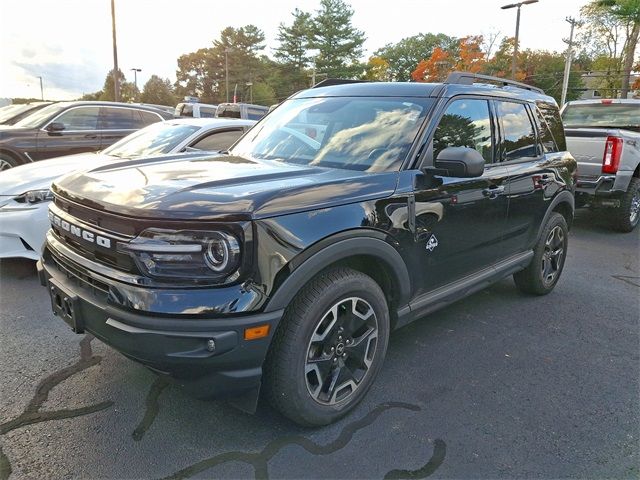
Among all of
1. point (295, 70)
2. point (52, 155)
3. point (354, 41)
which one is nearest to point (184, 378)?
point (52, 155)

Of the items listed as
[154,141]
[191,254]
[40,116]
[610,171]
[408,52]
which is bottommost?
[191,254]

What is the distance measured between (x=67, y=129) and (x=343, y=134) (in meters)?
7.04

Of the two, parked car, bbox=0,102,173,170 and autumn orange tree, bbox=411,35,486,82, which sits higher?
autumn orange tree, bbox=411,35,486,82

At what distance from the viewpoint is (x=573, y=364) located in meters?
3.37

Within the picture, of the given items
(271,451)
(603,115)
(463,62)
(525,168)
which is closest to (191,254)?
(271,451)

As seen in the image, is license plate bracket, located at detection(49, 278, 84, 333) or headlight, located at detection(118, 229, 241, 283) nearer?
headlight, located at detection(118, 229, 241, 283)

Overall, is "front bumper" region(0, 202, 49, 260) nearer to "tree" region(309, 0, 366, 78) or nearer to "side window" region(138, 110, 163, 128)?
"side window" region(138, 110, 163, 128)

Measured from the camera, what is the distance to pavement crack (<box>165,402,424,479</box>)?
2225 mm

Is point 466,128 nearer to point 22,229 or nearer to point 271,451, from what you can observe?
point 271,451

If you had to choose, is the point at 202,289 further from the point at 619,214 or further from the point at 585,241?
the point at 619,214

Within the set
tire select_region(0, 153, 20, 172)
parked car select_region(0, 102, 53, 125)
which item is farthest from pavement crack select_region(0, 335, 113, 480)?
parked car select_region(0, 102, 53, 125)

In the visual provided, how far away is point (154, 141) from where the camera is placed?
19.2ft

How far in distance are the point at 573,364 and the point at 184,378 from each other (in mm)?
2693

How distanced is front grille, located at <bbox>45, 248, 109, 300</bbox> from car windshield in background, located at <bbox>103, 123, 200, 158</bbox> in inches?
120
